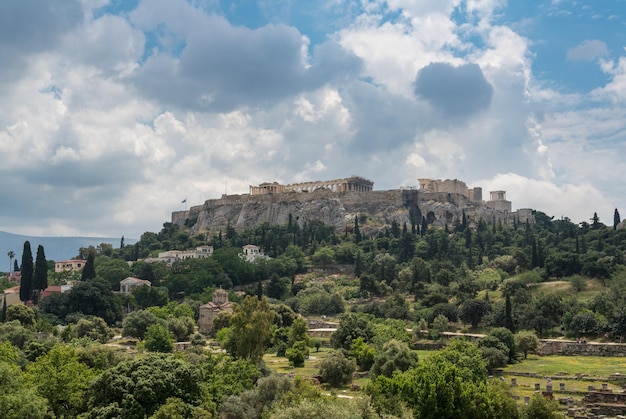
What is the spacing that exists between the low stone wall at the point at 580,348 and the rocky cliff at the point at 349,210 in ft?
230

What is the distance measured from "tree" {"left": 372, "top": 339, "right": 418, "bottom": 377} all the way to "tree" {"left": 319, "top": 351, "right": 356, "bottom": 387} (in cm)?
170

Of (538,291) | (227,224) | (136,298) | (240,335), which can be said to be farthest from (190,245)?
(240,335)

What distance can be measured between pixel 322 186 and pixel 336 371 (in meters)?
105

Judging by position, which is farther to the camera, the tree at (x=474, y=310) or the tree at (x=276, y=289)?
the tree at (x=276, y=289)

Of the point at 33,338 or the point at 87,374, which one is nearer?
the point at 87,374

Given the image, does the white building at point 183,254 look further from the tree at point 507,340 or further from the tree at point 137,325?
the tree at point 507,340

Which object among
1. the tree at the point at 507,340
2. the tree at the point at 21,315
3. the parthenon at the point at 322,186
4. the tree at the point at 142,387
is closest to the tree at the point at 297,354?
the tree at the point at 507,340

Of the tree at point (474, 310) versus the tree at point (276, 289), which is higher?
the tree at point (276, 289)

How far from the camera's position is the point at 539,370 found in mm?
45656

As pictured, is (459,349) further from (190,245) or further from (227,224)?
(227,224)

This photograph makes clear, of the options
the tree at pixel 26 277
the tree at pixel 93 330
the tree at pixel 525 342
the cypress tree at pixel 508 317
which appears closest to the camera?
the tree at pixel 525 342

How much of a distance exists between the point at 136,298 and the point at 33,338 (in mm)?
26849

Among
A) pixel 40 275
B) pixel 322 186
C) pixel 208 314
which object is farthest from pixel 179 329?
pixel 322 186

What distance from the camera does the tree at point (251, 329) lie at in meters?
47.4
